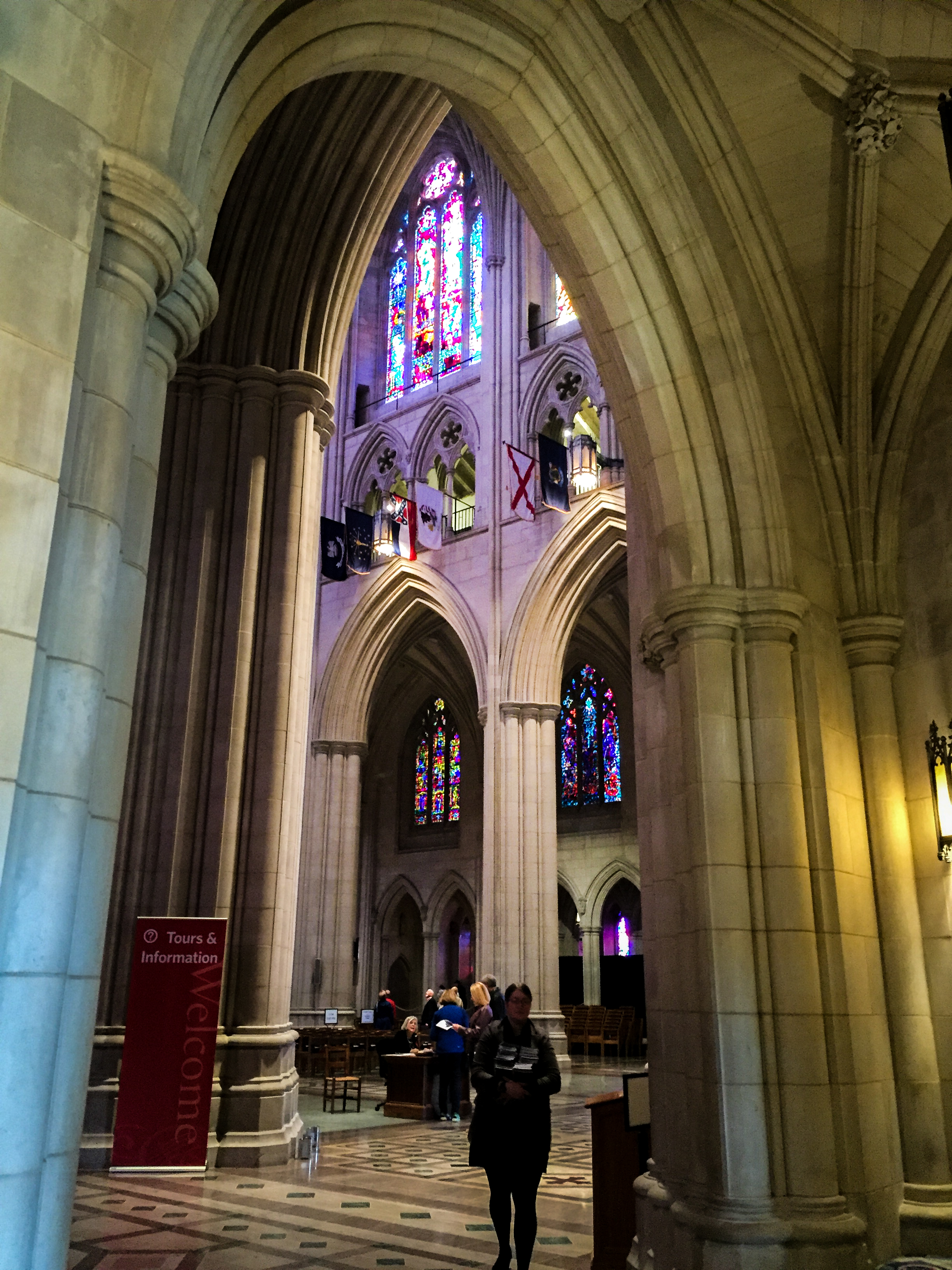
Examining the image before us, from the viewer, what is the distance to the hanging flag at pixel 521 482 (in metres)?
16.9

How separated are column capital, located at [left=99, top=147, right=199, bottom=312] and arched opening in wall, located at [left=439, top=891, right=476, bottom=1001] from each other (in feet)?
79.8

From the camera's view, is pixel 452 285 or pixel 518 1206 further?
pixel 452 285

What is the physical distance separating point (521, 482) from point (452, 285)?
6.49m

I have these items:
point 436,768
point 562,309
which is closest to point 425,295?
point 562,309

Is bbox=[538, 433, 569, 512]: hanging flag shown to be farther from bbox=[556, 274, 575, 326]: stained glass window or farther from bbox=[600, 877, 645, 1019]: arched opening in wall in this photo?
bbox=[600, 877, 645, 1019]: arched opening in wall

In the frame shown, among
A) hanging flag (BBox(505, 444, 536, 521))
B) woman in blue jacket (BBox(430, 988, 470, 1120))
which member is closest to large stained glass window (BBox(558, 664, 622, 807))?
hanging flag (BBox(505, 444, 536, 521))

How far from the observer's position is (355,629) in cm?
2097

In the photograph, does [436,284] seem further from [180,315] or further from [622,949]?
[180,315]

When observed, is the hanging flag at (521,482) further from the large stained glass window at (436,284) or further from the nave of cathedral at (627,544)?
the nave of cathedral at (627,544)

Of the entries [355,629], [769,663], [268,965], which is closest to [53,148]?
[769,663]

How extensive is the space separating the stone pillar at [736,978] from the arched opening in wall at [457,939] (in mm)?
21642

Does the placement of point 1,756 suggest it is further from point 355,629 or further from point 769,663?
point 355,629

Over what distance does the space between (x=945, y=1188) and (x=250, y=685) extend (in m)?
6.00

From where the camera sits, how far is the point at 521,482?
17.0 metres
